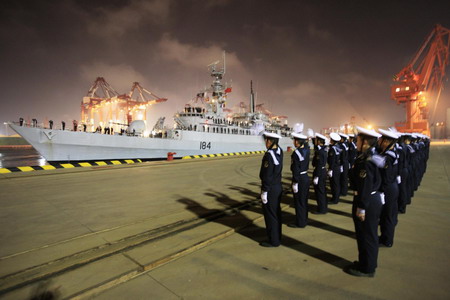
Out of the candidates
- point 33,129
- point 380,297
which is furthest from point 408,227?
point 33,129

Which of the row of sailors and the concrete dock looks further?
the row of sailors

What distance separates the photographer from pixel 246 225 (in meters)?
4.57

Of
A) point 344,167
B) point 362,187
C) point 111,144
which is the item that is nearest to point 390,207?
point 362,187

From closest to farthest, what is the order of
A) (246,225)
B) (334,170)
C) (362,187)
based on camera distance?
(362,187), (246,225), (334,170)

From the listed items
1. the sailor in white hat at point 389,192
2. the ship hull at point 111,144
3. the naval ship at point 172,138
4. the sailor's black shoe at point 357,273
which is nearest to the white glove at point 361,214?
the sailor's black shoe at point 357,273

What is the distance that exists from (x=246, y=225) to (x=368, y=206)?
2.29 m

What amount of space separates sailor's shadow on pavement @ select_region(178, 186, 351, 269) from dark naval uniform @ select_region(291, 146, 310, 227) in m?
0.45

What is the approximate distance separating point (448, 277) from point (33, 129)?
22893 millimetres

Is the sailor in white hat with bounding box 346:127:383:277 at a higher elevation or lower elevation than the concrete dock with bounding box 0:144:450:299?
higher

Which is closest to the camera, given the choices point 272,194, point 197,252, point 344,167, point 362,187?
point 362,187

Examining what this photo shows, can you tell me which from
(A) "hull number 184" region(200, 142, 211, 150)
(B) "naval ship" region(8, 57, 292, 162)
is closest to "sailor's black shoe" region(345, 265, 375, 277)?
(B) "naval ship" region(8, 57, 292, 162)

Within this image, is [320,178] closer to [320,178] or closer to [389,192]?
[320,178]

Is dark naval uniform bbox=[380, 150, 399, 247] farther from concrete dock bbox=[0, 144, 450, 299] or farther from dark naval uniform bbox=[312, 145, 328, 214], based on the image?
dark naval uniform bbox=[312, 145, 328, 214]

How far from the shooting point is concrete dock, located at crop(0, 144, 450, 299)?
8.66ft
